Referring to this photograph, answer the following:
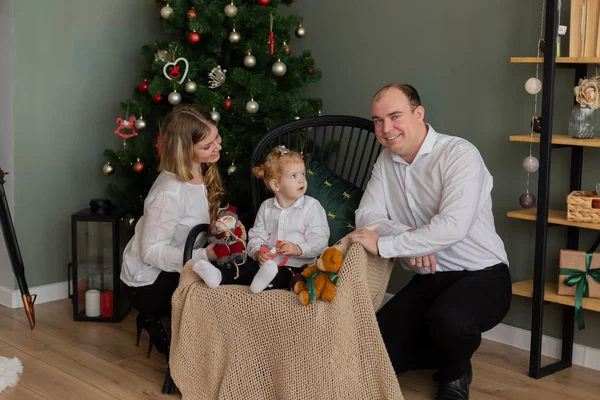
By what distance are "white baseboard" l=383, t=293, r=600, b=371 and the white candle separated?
1.81 meters

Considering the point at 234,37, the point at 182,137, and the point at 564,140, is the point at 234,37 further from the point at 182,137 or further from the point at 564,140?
the point at 564,140

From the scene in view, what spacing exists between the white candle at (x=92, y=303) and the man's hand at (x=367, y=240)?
5.39ft

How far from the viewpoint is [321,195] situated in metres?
3.08

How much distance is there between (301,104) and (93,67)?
1.21 metres

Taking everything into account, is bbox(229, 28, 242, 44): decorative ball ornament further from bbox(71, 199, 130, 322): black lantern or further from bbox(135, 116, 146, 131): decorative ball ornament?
bbox(71, 199, 130, 322): black lantern

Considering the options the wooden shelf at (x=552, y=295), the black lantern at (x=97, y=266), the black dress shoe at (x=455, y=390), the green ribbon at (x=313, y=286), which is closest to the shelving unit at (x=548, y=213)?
the wooden shelf at (x=552, y=295)

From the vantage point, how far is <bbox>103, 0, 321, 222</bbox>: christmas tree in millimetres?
3410

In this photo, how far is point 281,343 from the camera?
240cm

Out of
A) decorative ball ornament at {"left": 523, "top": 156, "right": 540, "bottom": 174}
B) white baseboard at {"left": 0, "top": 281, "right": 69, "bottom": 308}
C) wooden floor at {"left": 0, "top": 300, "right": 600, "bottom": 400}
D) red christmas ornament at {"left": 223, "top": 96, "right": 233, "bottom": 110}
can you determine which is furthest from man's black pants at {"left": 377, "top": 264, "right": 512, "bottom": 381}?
white baseboard at {"left": 0, "top": 281, "right": 69, "bottom": 308}

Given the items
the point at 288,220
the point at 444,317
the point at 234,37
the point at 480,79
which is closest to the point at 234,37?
the point at 234,37

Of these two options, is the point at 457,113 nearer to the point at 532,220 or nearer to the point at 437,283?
the point at 532,220

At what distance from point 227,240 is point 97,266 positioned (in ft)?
3.91

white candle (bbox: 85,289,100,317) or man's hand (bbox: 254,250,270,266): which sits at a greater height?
man's hand (bbox: 254,250,270,266)

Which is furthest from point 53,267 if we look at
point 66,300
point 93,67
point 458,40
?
point 458,40
